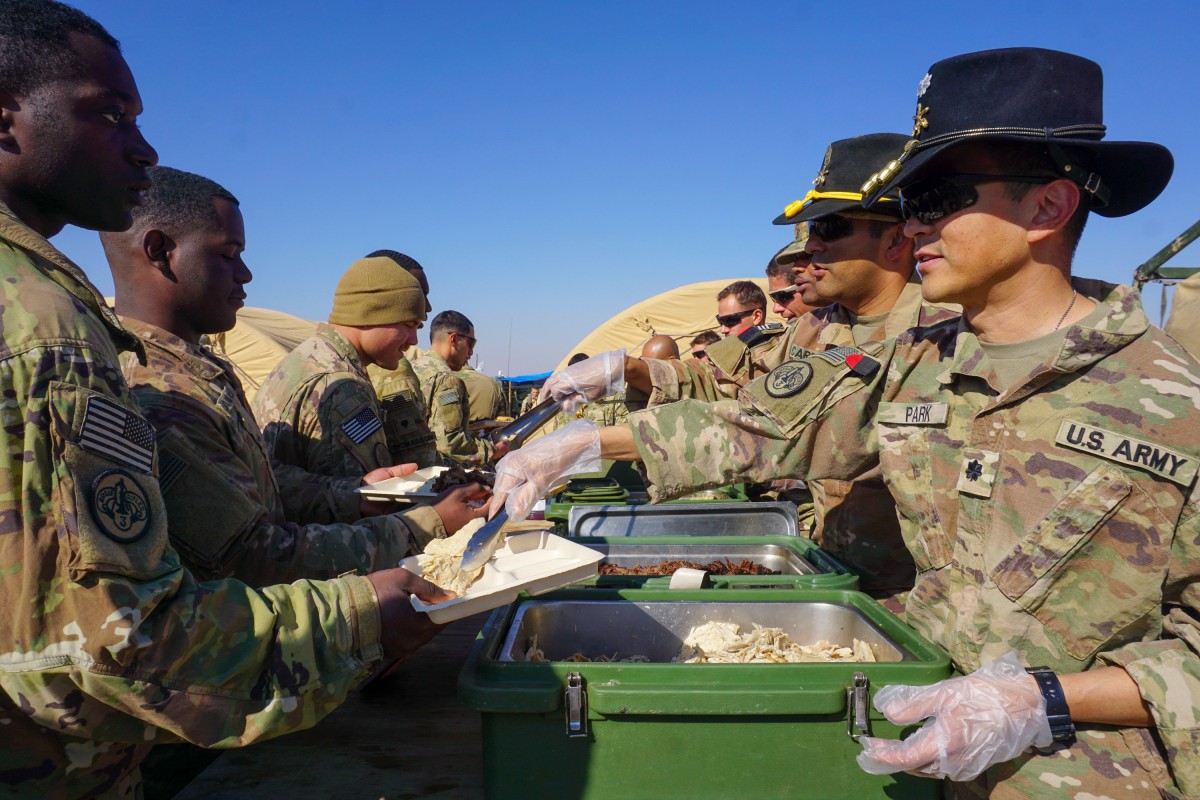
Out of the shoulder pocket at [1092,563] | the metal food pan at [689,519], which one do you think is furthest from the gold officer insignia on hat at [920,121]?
the metal food pan at [689,519]

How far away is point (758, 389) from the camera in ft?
7.26

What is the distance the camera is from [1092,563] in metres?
1.48

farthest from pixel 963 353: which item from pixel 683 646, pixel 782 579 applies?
pixel 683 646

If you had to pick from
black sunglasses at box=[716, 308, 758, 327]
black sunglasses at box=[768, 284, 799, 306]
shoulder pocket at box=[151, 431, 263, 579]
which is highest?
black sunglasses at box=[768, 284, 799, 306]

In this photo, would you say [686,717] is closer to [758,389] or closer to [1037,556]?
[1037,556]

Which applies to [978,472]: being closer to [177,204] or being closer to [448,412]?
[177,204]

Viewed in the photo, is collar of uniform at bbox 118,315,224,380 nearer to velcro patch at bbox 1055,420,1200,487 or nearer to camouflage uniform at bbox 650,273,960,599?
camouflage uniform at bbox 650,273,960,599

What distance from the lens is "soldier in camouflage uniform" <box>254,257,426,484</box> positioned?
3236 millimetres

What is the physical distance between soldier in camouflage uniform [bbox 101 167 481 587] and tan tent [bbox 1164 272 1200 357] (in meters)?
7.45

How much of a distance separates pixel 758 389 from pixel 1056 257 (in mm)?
820

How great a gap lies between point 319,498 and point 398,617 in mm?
1582

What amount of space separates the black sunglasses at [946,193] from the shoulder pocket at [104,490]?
1.72 m

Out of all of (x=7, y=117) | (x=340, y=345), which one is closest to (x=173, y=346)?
(x=7, y=117)

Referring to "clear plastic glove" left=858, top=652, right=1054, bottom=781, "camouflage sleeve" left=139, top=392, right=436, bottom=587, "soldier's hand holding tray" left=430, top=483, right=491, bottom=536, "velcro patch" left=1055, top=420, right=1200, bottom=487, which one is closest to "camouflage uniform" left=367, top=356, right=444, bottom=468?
"soldier's hand holding tray" left=430, top=483, right=491, bottom=536
